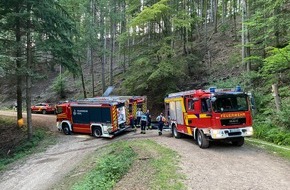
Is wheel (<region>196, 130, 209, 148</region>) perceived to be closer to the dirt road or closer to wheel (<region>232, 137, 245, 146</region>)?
the dirt road

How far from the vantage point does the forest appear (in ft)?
64.2

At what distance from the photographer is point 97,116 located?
22031 millimetres

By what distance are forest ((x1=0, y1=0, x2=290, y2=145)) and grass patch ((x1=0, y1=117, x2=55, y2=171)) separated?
1101 millimetres

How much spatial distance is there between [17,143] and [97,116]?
261 inches

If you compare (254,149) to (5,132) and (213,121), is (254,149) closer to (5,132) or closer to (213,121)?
(213,121)

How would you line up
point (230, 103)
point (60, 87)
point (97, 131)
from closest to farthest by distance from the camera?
point (230, 103)
point (97, 131)
point (60, 87)

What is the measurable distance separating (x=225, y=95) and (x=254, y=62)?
1280cm

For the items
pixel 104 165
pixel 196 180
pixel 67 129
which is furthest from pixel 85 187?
pixel 67 129

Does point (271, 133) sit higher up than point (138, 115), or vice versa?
point (138, 115)

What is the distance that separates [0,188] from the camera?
14258 mm

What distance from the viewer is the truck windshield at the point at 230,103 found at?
45.0 ft

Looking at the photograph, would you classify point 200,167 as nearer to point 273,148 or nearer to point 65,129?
point 273,148

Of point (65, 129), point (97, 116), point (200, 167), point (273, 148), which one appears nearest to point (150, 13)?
point (97, 116)

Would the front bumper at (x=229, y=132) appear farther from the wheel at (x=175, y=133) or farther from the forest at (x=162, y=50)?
the wheel at (x=175, y=133)
